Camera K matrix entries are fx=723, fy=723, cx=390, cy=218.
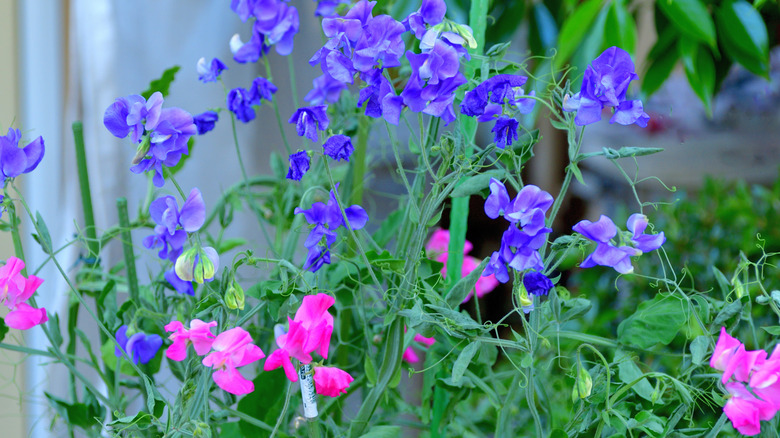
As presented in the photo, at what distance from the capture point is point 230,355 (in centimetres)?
42

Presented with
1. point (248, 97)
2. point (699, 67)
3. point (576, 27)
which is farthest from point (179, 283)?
point (699, 67)

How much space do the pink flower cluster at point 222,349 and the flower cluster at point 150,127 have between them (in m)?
0.09

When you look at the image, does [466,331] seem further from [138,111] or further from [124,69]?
[124,69]

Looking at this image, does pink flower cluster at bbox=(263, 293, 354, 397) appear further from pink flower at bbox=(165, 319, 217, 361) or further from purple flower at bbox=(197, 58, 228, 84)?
purple flower at bbox=(197, 58, 228, 84)

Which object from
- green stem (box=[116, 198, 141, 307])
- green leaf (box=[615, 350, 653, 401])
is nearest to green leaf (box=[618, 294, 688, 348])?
green leaf (box=[615, 350, 653, 401])

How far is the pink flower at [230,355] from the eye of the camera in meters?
0.41

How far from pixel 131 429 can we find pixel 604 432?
326 mm

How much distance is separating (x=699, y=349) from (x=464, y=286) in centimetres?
15

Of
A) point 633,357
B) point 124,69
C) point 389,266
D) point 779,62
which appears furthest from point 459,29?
point 779,62

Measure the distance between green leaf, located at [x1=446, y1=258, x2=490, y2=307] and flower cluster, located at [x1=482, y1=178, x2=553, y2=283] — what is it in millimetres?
40

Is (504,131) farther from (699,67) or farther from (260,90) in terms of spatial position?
(699,67)

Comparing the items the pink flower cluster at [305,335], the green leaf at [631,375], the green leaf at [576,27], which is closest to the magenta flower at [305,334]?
the pink flower cluster at [305,335]

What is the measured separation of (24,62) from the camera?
0.98m

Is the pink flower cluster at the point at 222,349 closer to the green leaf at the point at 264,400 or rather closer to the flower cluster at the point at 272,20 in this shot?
the green leaf at the point at 264,400
